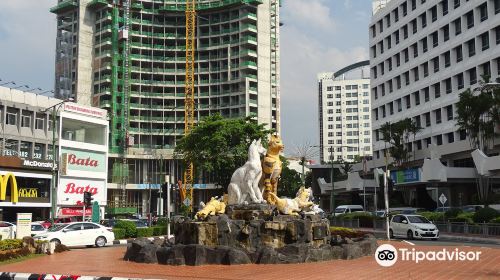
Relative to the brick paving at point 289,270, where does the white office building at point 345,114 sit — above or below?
above

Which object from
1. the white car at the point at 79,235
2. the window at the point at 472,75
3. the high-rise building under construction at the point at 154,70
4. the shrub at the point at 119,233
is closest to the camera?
the white car at the point at 79,235

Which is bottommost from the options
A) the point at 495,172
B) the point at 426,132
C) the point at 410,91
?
the point at 495,172

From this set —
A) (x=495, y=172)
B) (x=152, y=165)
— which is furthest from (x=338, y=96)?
(x=495, y=172)

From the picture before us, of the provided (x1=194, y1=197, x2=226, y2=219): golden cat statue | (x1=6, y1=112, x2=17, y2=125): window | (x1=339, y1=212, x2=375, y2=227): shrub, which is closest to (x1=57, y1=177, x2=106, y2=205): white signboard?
(x1=6, y1=112, x2=17, y2=125): window

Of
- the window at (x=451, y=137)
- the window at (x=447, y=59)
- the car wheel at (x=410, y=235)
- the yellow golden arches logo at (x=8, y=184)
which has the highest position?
the window at (x=447, y=59)

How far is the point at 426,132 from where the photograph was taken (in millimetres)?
64625

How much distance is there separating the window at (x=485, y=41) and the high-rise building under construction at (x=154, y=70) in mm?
53154

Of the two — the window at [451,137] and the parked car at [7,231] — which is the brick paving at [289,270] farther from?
the window at [451,137]

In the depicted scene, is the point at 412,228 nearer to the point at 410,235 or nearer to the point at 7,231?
the point at 410,235

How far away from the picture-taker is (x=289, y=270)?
1470 cm

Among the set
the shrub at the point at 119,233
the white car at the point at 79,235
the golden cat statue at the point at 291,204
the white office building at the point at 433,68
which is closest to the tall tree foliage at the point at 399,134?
the white office building at the point at 433,68

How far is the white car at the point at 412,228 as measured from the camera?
29.9 m

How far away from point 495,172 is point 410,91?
80.2ft

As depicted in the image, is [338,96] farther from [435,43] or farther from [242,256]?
[242,256]
